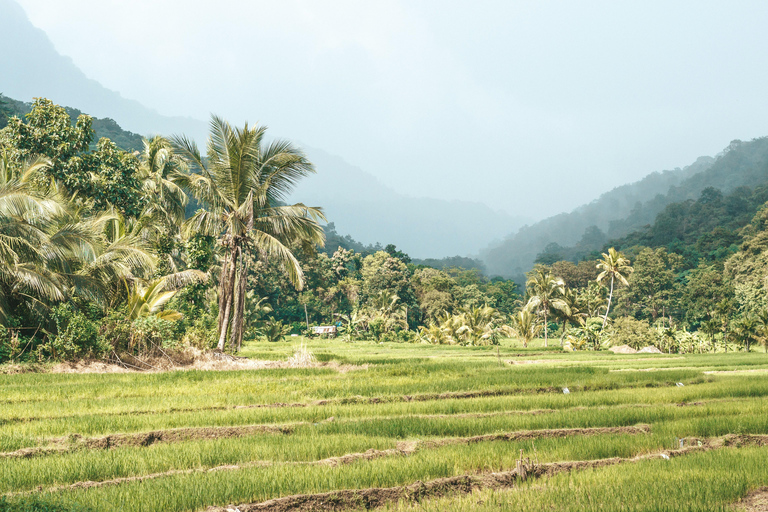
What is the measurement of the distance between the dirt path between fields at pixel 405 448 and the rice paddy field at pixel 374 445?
0.03 metres

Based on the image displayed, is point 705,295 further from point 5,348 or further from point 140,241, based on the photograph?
point 5,348

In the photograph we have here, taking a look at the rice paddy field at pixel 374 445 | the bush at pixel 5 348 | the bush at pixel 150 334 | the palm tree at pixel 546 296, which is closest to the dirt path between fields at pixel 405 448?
the rice paddy field at pixel 374 445

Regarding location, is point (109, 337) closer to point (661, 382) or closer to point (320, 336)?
point (661, 382)

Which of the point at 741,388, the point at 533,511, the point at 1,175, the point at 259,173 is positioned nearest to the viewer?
the point at 533,511

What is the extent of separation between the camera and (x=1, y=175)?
1456 cm

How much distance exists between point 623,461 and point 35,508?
5.50 meters

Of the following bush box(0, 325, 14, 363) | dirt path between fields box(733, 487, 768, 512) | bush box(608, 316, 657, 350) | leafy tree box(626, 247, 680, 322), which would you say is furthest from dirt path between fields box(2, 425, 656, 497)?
leafy tree box(626, 247, 680, 322)

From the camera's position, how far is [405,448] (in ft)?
21.8

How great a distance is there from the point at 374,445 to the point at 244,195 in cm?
1326

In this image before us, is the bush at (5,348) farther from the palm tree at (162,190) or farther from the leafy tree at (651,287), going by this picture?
the leafy tree at (651,287)

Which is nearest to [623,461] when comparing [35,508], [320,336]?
[35,508]

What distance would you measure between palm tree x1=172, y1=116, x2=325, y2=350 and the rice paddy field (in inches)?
249

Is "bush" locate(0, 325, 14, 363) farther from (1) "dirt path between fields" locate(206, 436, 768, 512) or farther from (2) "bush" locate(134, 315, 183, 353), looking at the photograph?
(1) "dirt path between fields" locate(206, 436, 768, 512)

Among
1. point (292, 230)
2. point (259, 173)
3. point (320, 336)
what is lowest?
point (320, 336)
